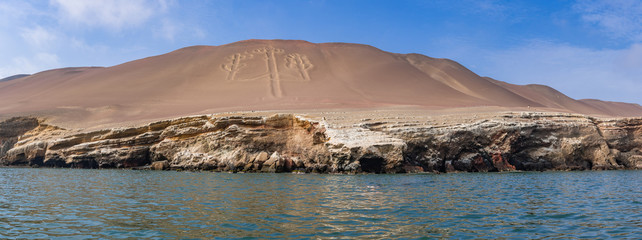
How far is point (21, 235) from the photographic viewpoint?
839 centimetres

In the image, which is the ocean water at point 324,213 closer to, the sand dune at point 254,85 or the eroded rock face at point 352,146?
the eroded rock face at point 352,146

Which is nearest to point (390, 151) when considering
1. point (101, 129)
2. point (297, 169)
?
point (297, 169)

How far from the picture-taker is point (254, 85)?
207 ft

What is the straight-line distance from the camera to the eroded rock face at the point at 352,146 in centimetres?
2723

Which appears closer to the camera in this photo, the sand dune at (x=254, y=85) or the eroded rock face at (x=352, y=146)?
the eroded rock face at (x=352, y=146)

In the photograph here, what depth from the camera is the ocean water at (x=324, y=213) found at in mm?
8555

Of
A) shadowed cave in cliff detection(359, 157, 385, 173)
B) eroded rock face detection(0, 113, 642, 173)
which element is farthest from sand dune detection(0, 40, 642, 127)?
shadowed cave in cliff detection(359, 157, 385, 173)

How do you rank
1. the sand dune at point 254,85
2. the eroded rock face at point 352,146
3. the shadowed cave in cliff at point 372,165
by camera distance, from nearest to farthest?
the shadowed cave in cliff at point 372,165
the eroded rock face at point 352,146
the sand dune at point 254,85

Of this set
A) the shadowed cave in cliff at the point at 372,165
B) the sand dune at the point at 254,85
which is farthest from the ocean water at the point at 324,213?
the sand dune at the point at 254,85

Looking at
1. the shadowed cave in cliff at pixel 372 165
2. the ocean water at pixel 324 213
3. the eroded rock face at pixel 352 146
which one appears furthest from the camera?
the eroded rock face at pixel 352 146

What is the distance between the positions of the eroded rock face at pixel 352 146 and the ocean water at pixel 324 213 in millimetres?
11316

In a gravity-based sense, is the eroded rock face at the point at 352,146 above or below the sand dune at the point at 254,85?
below

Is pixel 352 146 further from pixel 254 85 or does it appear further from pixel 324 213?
pixel 254 85

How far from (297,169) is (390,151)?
5.94 meters
